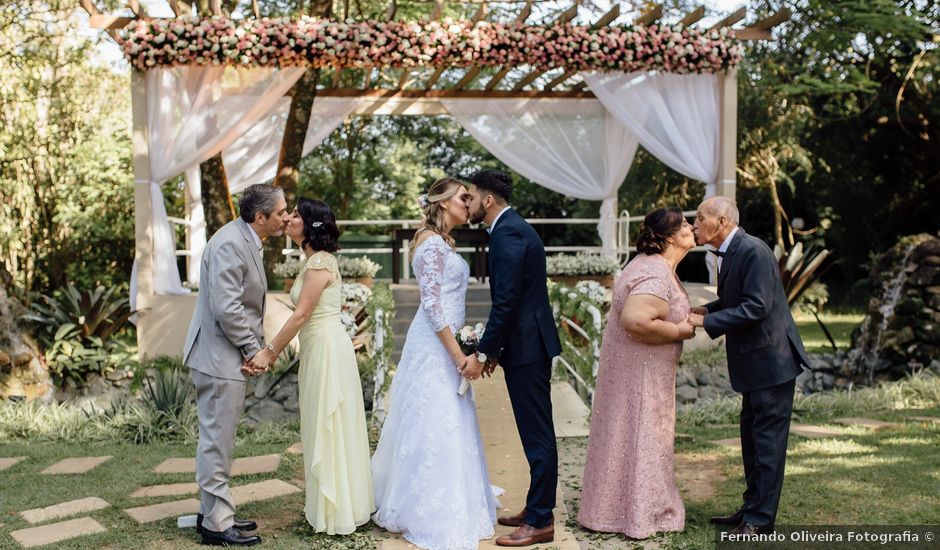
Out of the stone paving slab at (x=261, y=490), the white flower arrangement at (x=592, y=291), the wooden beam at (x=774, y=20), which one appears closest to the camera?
the stone paving slab at (x=261, y=490)

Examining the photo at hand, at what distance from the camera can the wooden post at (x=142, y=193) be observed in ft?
28.6

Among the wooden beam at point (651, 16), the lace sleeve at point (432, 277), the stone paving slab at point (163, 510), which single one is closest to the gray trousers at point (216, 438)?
the stone paving slab at point (163, 510)

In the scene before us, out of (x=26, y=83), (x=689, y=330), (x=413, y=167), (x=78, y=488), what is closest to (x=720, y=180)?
(x=689, y=330)

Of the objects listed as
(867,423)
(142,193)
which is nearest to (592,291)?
(867,423)

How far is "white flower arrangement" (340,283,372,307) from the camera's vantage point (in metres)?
8.15

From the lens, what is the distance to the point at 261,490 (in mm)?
5004

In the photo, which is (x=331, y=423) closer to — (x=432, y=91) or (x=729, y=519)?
(x=729, y=519)

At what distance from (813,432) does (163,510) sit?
451 centimetres

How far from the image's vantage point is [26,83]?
43.8ft

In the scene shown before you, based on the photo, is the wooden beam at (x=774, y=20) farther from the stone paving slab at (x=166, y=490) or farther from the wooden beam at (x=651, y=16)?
the stone paving slab at (x=166, y=490)

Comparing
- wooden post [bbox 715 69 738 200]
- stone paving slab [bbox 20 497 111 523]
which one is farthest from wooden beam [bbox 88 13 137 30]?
wooden post [bbox 715 69 738 200]

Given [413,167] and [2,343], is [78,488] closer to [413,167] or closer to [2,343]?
[2,343]

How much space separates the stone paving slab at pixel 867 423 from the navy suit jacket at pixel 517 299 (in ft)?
12.1

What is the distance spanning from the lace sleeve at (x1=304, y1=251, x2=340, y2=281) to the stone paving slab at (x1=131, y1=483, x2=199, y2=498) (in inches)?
67.8
